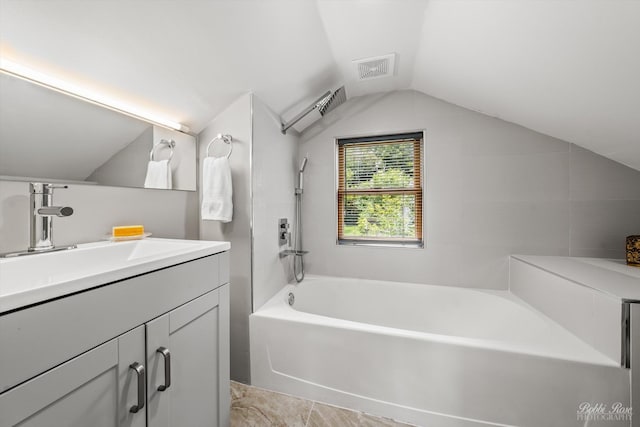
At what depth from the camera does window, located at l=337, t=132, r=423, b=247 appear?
226cm

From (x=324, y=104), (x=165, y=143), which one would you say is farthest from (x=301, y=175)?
(x=165, y=143)

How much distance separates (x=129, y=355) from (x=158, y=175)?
103cm

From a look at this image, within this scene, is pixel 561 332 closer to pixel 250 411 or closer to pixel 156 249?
pixel 250 411

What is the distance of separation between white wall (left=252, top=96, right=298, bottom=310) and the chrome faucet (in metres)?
0.93

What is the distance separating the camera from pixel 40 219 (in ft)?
3.11

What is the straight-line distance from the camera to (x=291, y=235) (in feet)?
7.55

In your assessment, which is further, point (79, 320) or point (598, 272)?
point (598, 272)

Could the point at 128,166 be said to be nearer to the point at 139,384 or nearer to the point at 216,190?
the point at 216,190

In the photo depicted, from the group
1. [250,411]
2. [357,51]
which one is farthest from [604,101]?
[250,411]

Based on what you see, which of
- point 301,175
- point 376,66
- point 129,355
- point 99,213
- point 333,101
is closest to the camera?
point 129,355

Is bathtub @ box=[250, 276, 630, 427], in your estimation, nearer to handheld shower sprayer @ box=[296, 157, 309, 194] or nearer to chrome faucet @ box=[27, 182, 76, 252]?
handheld shower sprayer @ box=[296, 157, 309, 194]

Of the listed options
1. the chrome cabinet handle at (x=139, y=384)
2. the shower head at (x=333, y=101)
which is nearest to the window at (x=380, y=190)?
the shower head at (x=333, y=101)

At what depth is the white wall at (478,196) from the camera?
1818 millimetres

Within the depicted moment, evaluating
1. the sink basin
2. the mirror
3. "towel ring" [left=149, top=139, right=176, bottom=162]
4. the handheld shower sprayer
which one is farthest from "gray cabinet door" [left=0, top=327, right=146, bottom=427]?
the handheld shower sprayer
